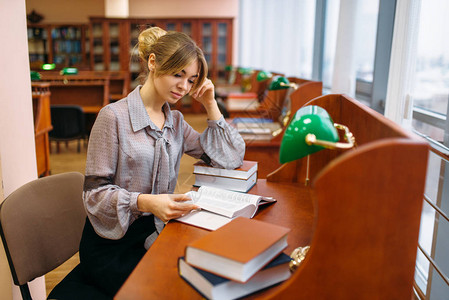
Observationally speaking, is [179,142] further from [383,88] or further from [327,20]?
[327,20]

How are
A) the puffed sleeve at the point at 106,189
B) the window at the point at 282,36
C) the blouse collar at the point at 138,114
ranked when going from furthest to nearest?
the window at the point at 282,36
the blouse collar at the point at 138,114
the puffed sleeve at the point at 106,189

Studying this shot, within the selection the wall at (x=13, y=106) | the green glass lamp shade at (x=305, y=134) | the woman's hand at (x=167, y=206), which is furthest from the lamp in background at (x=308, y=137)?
the wall at (x=13, y=106)

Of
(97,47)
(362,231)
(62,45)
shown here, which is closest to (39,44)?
(62,45)

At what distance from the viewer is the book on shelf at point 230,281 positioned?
774mm

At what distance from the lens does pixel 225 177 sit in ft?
4.81

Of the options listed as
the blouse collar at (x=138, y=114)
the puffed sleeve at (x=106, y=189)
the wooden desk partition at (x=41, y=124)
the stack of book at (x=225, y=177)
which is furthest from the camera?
the wooden desk partition at (x=41, y=124)

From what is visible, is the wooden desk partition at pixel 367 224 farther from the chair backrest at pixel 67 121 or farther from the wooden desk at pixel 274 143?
the chair backrest at pixel 67 121

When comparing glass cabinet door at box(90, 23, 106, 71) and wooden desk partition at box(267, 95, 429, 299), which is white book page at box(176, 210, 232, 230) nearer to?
wooden desk partition at box(267, 95, 429, 299)

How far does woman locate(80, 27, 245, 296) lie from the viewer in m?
1.23

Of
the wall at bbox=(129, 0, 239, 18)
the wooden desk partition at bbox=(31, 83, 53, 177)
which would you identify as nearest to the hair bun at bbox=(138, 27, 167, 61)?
the wooden desk partition at bbox=(31, 83, 53, 177)

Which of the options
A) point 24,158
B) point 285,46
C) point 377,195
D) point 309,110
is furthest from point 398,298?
point 285,46

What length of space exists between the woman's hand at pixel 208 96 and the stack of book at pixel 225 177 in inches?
8.6

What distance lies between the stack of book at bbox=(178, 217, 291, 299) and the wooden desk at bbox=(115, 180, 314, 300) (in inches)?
1.4

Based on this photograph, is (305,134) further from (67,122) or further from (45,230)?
(67,122)
